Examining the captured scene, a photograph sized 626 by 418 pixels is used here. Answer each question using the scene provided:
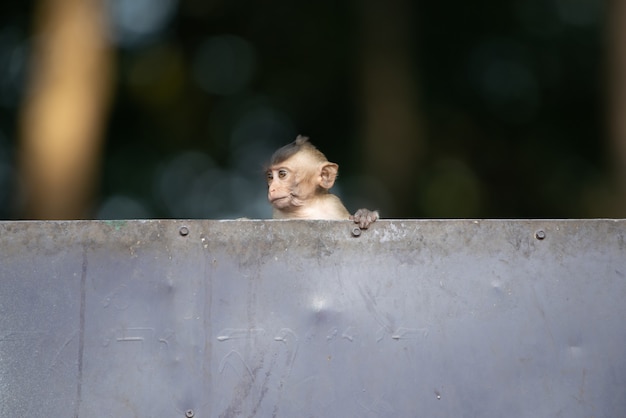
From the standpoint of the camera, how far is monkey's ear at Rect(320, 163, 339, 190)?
4.90m

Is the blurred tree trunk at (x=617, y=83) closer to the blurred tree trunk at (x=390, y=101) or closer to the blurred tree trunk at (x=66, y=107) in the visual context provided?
the blurred tree trunk at (x=390, y=101)

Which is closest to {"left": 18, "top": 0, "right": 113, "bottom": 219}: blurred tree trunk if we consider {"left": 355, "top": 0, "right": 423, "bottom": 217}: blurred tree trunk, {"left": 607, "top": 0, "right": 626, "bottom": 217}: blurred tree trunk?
{"left": 355, "top": 0, "right": 423, "bottom": 217}: blurred tree trunk

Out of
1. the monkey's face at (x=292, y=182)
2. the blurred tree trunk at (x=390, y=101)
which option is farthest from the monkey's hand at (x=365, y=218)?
Result: the blurred tree trunk at (x=390, y=101)

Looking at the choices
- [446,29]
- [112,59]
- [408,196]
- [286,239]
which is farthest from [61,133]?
[286,239]

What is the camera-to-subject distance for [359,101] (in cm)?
1034

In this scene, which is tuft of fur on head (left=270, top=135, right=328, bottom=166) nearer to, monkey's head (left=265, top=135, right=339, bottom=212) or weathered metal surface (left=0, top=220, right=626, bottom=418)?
monkey's head (left=265, top=135, right=339, bottom=212)

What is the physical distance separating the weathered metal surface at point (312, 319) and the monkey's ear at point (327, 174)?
6.21 ft

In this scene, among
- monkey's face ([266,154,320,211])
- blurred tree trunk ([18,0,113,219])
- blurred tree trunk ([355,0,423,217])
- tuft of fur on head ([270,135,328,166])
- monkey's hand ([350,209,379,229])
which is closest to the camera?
monkey's hand ([350,209,379,229])

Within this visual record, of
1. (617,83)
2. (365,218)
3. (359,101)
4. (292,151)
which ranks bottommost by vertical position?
(359,101)

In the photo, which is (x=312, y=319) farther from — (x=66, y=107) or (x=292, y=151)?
(x=66, y=107)

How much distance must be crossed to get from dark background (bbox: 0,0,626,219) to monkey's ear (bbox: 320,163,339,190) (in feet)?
16.1

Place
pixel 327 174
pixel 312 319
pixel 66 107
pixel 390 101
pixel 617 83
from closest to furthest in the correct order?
pixel 312 319 → pixel 327 174 → pixel 66 107 → pixel 617 83 → pixel 390 101

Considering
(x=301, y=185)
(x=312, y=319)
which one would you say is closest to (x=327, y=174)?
(x=301, y=185)

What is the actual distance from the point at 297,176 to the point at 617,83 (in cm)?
427
